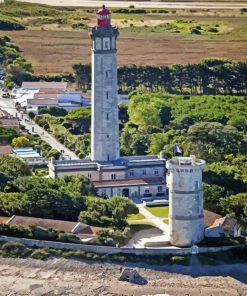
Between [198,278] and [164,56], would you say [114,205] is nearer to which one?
[198,278]

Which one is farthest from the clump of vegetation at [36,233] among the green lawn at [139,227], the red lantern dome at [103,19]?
the red lantern dome at [103,19]

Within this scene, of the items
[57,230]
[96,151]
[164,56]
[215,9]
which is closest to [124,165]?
[96,151]

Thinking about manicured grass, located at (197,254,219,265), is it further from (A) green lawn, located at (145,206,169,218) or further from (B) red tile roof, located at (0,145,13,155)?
(B) red tile roof, located at (0,145,13,155)

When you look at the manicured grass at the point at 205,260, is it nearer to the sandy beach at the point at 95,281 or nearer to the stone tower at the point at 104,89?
the sandy beach at the point at 95,281

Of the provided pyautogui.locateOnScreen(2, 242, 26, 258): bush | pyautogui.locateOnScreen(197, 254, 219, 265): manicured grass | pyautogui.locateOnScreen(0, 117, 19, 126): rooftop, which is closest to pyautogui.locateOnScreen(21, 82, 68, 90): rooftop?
pyautogui.locateOnScreen(0, 117, 19, 126): rooftop

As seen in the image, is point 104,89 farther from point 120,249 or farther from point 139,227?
point 120,249

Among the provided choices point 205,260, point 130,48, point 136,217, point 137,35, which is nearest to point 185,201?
point 205,260

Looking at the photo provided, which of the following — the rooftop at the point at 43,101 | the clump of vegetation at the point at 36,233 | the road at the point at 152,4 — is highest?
the road at the point at 152,4
